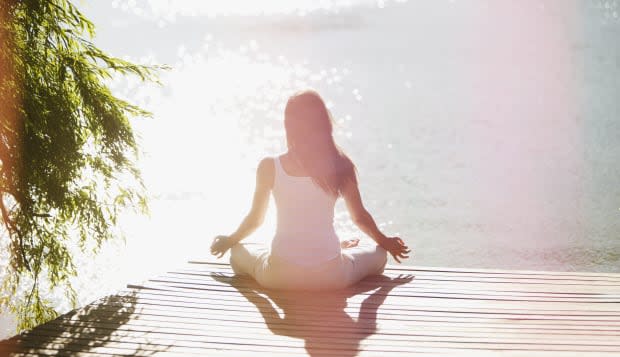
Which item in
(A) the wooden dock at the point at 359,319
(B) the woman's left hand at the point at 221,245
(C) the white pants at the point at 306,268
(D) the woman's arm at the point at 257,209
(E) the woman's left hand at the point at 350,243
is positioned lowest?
(A) the wooden dock at the point at 359,319

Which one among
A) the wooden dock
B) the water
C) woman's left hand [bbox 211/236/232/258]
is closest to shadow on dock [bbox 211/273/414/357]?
the wooden dock

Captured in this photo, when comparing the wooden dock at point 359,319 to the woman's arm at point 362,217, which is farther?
the woman's arm at point 362,217

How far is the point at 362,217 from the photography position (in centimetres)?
488

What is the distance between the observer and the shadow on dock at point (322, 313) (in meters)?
4.07

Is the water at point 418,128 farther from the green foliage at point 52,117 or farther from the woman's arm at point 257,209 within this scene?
the woman's arm at point 257,209

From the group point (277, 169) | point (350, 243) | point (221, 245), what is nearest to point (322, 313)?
point (350, 243)

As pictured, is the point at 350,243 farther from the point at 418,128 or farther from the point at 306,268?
the point at 418,128

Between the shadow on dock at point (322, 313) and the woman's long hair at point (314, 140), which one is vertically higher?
the woman's long hair at point (314, 140)

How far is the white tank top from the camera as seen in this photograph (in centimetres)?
468

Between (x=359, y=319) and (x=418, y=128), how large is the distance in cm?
1683

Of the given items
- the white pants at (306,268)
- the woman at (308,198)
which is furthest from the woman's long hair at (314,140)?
the white pants at (306,268)

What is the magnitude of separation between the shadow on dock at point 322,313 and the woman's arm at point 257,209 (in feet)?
0.84

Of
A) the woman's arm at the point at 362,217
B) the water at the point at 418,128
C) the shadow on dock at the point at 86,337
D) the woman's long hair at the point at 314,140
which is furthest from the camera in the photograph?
the water at the point at 418,128

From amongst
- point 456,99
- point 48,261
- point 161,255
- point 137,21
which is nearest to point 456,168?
point 456,99
